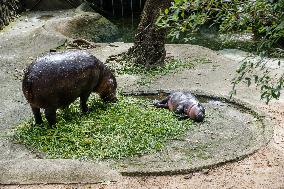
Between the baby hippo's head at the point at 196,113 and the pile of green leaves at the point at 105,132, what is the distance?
0.31 ft

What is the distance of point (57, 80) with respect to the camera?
22.9 feet

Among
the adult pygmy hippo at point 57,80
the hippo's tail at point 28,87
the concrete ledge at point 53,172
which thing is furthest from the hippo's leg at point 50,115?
the concrete ledge at point 53,172

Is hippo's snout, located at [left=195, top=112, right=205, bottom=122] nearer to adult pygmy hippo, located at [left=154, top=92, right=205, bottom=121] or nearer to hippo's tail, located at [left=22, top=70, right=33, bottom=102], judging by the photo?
adult pygmy hippo, located at [left=154, top=92, right=205, bottom=121]

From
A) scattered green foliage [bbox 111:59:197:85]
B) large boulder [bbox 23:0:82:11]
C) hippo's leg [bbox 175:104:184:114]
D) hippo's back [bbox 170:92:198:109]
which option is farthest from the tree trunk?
large boulder [bbox 23:0:82:11]

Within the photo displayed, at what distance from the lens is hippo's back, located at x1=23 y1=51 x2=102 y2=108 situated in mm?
6914

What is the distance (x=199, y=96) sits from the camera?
8906 millimetres

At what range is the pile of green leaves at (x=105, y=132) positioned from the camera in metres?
6.72

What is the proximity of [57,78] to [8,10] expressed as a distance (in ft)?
28.2

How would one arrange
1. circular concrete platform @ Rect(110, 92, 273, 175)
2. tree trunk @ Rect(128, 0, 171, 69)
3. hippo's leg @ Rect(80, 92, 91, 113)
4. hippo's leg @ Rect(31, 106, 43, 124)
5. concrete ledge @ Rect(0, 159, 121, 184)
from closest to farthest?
1. concrete ledge @ Rect(0, 159, 121, 184)
2. circular concrete platform @ Rect(110, 92, 273, 175)
3. hippo's leg @ Rect(31, 106, 43, 124)
4. hippo's leg @ Rect(80, 92, 91, 113)
5. tree trunk @ Rect(128, 0, 171, 69)

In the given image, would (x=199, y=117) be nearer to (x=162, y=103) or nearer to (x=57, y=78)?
(x=162, y=103)

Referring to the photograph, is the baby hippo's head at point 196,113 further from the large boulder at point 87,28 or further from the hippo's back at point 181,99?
the large boulder at point 87,28

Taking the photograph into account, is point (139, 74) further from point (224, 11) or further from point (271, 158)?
point (224, 11)

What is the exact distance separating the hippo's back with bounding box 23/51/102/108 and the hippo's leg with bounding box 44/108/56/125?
0.28 ft

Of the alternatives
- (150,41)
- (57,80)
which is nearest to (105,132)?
(57,80)
